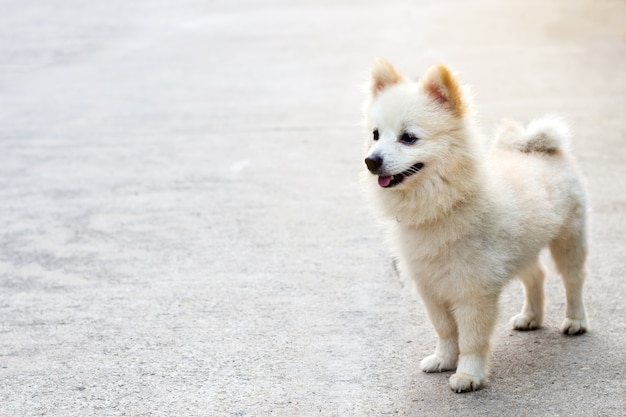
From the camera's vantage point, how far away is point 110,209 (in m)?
7.68

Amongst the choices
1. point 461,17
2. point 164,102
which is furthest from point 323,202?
point 461,17

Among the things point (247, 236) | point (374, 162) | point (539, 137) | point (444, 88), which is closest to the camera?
point (374, 162)

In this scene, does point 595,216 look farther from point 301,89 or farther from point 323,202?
point 301,89

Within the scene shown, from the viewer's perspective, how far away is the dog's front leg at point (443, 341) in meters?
4.65

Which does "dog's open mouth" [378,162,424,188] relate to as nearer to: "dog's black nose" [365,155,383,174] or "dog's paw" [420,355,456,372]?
"dog's black nose" [365,155,383,174]

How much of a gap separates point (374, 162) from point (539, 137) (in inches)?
46.8

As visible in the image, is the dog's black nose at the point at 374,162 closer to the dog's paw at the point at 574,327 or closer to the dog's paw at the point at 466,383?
the dog's paw at the point at 466,383

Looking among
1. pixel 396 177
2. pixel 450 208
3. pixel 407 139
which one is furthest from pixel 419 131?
pixel 450 208

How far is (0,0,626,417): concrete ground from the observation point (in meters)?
4.58

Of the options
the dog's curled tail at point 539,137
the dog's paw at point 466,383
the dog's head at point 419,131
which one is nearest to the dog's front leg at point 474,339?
the dog's paw at point 466,383

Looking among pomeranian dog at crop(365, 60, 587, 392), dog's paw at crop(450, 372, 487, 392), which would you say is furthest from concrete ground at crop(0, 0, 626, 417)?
pomeranian dog at crop(365, 60, 587, 392)

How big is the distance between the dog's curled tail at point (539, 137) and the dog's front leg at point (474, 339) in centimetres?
105

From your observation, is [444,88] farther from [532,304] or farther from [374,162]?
[532,304]

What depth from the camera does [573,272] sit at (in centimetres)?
508
